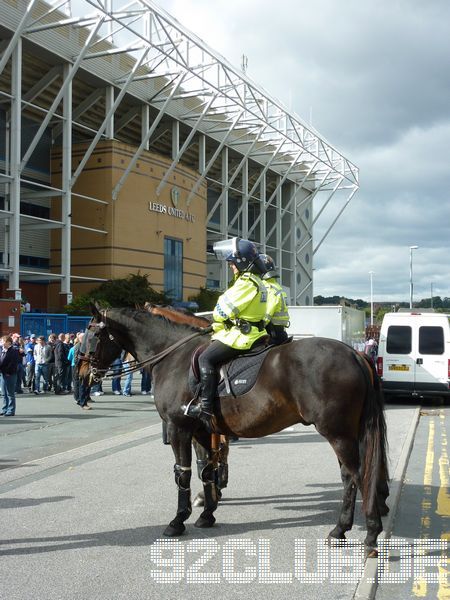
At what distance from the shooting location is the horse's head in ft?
21.2

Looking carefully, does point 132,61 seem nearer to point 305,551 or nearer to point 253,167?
point 253,167

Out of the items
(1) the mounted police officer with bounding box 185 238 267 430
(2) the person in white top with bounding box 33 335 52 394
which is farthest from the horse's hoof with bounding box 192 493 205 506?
(2) the person in white top with bounding box 33 335 52 394

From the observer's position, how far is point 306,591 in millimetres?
4293

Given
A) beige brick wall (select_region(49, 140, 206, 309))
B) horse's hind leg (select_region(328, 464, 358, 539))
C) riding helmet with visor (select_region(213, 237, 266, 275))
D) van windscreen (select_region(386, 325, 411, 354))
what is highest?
beige brick wall (select_region(49, 140, 206, 309))

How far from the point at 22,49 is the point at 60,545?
109 ft

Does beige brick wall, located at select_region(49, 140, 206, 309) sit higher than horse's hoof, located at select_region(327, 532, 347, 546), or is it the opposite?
beige brick wall, located at select_region(49, 140, 206, 309)

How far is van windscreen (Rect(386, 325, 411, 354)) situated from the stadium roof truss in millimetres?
19739

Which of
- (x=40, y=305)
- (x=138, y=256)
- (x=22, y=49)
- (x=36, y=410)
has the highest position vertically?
(x=22, y=49)

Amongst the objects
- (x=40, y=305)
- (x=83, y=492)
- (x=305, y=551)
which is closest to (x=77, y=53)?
(x=40, y=305)

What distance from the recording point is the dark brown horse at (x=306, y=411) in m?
5.23

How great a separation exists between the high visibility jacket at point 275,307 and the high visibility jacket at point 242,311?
0.17 metres

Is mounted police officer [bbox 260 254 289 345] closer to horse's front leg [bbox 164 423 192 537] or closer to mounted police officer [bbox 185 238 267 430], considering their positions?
mounted police officer [bbox 185 238 267 430]

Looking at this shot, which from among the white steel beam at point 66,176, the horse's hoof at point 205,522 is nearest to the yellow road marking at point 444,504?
the horse's hoof at point 205,522

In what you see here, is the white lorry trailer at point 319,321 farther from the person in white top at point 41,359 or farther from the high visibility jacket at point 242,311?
the high visibility jacket at point 242,311
